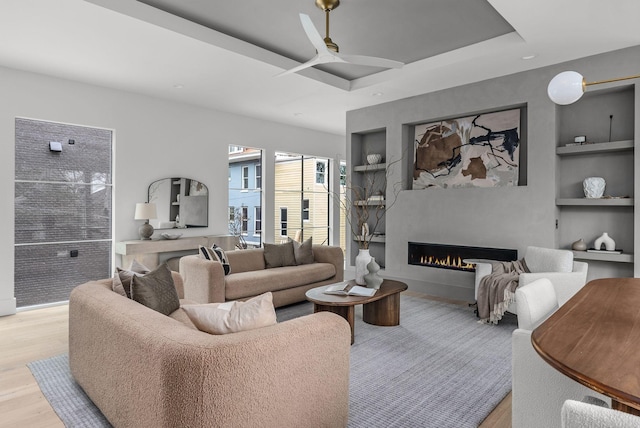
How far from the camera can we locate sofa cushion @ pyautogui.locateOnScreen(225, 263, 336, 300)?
4.14 metres

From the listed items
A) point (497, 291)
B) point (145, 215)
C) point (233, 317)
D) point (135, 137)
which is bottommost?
point (497, 291)

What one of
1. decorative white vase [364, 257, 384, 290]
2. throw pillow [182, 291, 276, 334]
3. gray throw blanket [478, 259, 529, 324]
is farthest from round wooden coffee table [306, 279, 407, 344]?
throw pillow [182, 291, 276, 334]

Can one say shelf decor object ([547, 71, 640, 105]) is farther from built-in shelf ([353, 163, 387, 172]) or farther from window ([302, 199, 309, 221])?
window ([302, 199, 309, 221])

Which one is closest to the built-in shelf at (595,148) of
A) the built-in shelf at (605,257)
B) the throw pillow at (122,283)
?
the built-in shelf at (605,257)

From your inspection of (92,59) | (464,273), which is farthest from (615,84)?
(92,59)

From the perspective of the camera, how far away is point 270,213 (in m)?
7.15

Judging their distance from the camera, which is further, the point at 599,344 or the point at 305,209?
the point at 305,209

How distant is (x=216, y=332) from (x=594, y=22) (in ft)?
12.9

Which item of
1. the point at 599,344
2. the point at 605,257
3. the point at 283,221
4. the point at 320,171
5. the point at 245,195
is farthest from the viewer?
the point at 320,171

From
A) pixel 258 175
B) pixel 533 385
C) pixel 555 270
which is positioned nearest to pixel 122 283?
pixel 533 385

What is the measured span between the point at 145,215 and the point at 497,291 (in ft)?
14.4

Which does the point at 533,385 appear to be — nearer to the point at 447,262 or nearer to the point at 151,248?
the point at 447,262

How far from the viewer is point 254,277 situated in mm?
4293

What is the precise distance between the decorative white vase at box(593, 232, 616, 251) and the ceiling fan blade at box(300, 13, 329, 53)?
140 inches
